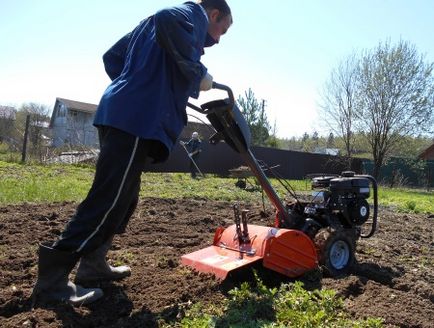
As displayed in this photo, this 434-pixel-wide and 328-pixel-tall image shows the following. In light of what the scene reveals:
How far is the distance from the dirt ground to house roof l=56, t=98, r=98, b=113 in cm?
4216

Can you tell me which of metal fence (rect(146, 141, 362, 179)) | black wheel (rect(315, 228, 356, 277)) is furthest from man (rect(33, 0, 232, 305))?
metal fence (rect(146, 141, 362, 179))

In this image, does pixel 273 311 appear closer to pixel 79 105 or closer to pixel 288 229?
pixel 288 229

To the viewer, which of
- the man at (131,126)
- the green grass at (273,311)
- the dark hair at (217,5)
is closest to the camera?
the green grass at (273,311)

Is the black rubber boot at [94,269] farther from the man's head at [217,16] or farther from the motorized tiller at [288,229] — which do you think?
the man's head at [217,16]

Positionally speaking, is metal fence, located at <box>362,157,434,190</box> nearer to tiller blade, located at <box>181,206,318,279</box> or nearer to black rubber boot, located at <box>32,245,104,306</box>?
tiller blade, located at <box>181,206,318,279</box>

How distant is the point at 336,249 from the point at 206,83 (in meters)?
1.99

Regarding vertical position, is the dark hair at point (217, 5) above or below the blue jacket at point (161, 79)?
above

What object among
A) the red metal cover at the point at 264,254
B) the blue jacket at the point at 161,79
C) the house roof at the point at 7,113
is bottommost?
the red metal cover at the point at 264,254

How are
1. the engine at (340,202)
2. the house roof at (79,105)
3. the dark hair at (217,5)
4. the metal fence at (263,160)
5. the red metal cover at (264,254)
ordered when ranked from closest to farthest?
the dark hair at (217,5) < the red metal cover at (264,254) < the engine at (340,202) < the metal fence at (263,160) < the house roof at (79,105)

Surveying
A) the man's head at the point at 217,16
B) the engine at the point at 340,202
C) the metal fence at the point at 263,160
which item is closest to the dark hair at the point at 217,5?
the man's head at the point at 217,16

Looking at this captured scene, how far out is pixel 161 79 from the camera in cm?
307

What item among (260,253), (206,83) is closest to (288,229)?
(260,253)

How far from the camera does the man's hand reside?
3.21 meters

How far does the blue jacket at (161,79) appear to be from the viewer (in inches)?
117
